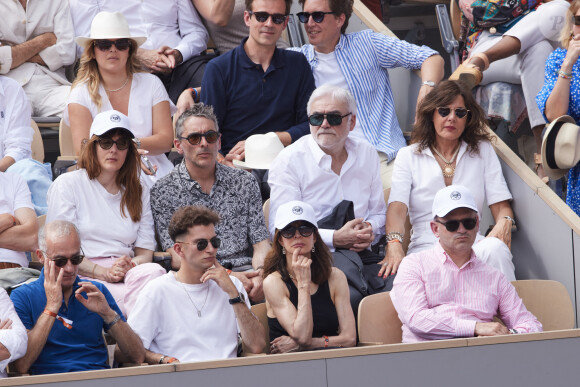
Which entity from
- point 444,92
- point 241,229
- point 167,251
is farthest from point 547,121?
point 167,251

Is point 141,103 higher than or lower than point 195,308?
higher

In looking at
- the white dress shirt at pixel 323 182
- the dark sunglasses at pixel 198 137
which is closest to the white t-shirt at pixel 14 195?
the dark sunglasses at pixel 198 137

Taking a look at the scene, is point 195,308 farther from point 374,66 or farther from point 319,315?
point 374,66

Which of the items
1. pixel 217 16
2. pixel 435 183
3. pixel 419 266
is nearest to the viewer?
pixel 419 266

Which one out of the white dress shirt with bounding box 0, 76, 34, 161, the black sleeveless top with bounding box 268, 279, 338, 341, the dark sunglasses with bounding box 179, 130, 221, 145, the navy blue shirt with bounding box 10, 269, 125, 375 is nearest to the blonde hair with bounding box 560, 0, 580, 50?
the dark sunglasses with bounding box 179, 130, 221, 145

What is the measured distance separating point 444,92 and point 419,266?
120 centimetres

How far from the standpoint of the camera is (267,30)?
576 centimetres

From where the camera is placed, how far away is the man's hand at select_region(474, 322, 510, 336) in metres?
4.11

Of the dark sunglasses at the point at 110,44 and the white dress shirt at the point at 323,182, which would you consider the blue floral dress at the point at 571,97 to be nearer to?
the white dress shirt at the point at 323,182

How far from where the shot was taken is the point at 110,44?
546 centimetres

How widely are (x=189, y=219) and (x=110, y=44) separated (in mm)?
1708

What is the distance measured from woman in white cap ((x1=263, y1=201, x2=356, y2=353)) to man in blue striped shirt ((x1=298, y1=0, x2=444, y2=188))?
5.54 feet

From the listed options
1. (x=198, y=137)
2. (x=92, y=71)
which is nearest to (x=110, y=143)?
(x=198, y=137)

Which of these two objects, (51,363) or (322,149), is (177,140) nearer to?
(322,149)
